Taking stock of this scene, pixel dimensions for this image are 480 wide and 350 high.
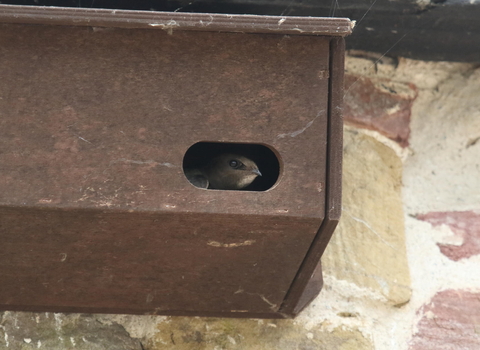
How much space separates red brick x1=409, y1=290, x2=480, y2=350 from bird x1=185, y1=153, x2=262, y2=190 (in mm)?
A: 602

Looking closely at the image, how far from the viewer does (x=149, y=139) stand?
140 centimetres

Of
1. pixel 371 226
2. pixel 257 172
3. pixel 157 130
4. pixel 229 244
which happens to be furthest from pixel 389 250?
pixel 157 130

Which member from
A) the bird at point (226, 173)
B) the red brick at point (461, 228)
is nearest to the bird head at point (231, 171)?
the bird at point (226, 173)

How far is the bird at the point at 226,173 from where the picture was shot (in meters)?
1.88

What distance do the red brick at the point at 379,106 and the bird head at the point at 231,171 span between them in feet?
1.24

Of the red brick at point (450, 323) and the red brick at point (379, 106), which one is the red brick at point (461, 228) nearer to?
the red brick at point (450, 323)

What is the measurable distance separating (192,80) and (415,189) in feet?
2.89

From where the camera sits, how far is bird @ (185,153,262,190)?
6.18 feet


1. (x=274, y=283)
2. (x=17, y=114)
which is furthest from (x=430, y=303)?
(x=17, y=114)

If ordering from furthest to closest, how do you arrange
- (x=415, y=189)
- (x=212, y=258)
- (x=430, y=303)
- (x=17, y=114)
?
(x=415, y=189) → (x=430, y=303) → (x=212, y=258) → (x=17, y=114)

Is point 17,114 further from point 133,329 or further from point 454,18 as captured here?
point 454,18

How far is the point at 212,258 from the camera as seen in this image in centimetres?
155

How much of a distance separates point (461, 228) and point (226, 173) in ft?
2.27

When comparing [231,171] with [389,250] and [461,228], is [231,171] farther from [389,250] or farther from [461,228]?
[461,228]
